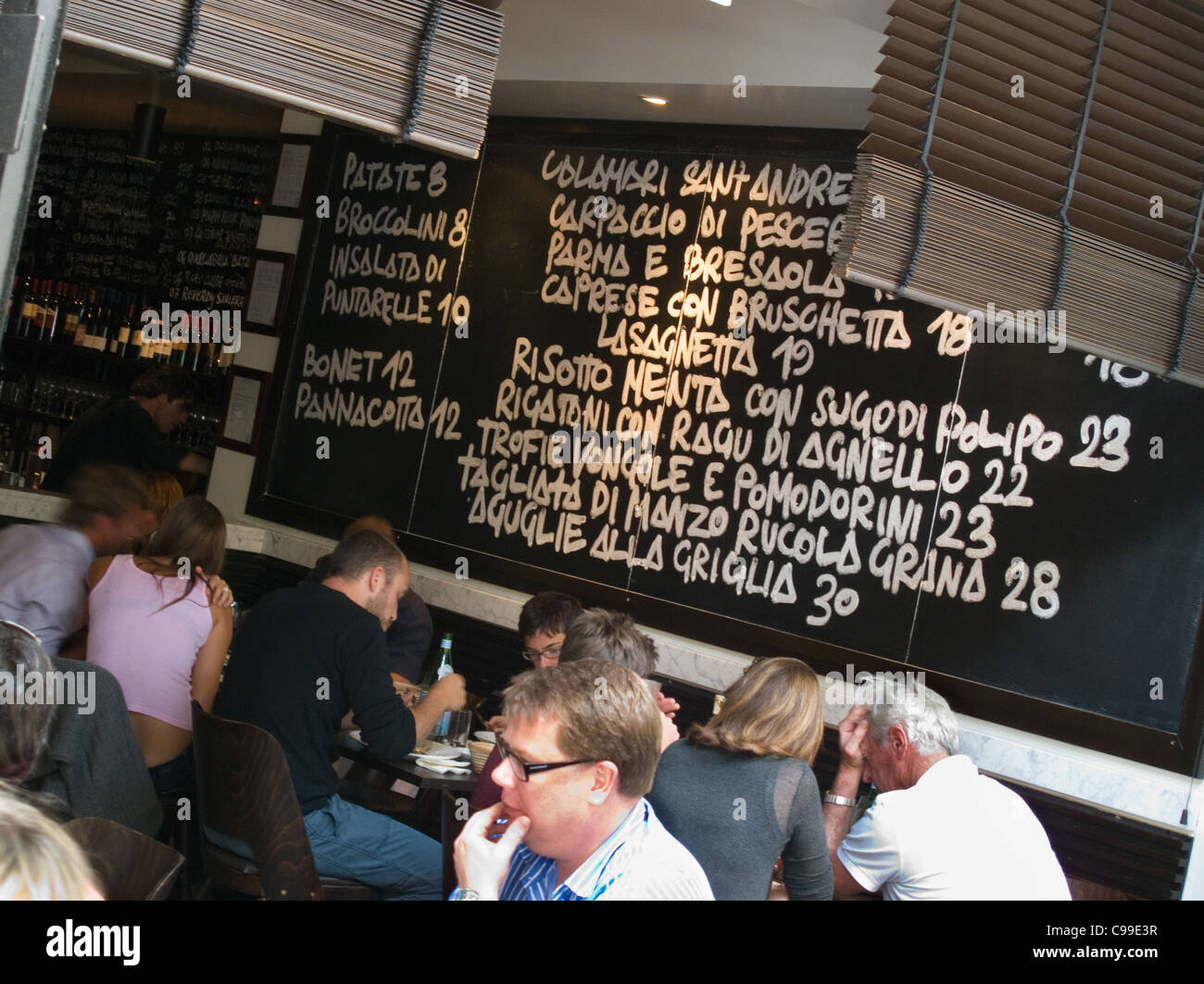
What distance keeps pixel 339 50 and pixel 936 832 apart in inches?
88.3

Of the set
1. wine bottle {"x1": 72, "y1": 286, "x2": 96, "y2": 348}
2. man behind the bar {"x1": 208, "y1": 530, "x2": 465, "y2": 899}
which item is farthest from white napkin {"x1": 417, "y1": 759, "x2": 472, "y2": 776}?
wine bottle {"x1": 72, "y1": 286, "x2": 96, "y2": 348}

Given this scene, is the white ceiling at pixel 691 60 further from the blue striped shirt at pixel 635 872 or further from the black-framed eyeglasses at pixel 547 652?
the blue striped shirt at pixel 635 872

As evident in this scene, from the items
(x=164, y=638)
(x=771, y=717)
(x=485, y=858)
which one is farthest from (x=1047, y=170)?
(x=164, y=638)

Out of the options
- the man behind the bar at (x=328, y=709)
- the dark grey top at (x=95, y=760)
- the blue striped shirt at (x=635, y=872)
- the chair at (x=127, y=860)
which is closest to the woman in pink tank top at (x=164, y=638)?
the man behind the bar at (x=328, y=709)

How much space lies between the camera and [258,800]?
3119 millimetres

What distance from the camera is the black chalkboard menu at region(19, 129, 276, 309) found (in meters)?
8.48

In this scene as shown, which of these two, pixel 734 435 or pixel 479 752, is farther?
pixel 734 435

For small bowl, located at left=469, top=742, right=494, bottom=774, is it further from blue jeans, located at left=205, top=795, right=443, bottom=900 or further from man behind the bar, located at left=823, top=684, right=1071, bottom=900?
man behind the bar, located at left=823, top=684, right=1071, bottom=900

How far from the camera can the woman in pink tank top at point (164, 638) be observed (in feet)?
12.5

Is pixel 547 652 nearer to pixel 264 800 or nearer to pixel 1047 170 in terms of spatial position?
pixel 264 800

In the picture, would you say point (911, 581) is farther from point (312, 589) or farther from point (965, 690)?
point (312, 589)

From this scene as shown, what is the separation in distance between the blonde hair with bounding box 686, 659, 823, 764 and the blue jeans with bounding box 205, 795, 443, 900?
102 centimetres

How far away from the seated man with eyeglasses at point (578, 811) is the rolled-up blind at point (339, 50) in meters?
1.02

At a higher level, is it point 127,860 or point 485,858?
point 485,858
